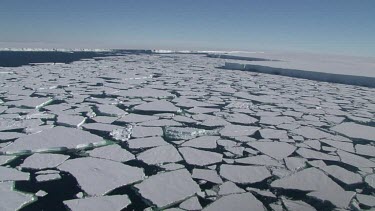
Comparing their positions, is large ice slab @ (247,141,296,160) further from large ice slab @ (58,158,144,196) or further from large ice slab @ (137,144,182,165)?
large ice slab @ (58,158,144,196)

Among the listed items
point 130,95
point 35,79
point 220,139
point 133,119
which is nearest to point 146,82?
point 130,95

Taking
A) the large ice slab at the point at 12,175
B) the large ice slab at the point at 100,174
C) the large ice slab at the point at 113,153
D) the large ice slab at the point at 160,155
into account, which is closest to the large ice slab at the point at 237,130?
the large ice slab at the point at 160,155

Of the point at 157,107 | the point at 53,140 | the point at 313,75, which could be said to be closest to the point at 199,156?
the point at 53,140

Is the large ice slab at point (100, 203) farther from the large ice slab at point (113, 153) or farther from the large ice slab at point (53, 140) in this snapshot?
Answer: the large ice slab at point (53, 140)

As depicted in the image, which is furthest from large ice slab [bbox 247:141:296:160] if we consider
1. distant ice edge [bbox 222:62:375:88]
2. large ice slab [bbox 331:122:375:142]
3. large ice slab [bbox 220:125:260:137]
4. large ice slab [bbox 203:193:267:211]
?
distant ice edge [bbox 222:62:375:88]

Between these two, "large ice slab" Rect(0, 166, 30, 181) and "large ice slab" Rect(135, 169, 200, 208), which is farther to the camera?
"large ice slab" Rect(0, 166, 30, 181)

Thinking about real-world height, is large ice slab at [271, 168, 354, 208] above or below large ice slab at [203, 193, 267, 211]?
above
